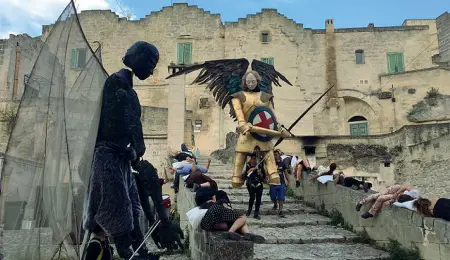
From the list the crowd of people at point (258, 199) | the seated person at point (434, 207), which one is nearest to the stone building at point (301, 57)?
the crowd of people at point (258, 199)

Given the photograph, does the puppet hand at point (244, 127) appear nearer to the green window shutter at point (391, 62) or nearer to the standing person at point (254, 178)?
the standing person at point (254, 178)

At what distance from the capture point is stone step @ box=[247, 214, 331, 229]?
7.31 metres

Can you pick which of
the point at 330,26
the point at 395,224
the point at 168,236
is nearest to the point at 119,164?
the point at 168,236

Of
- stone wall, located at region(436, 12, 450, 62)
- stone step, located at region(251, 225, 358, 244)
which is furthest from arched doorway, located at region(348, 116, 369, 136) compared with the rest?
stone step, located at region(251, 225, 358, 244)

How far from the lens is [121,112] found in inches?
116

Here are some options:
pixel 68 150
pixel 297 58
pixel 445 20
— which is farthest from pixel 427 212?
pixel 445 20

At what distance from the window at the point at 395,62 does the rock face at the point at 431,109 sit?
411cm

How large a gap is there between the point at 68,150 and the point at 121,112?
0.50 metres

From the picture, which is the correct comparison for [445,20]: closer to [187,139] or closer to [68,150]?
[187,139]

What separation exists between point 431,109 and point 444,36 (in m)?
8.35

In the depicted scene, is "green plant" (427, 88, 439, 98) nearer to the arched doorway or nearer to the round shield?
the arched doorway

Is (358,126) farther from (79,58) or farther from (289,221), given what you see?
(79,58)

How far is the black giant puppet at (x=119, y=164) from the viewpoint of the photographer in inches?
106

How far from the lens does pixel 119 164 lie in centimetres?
285
